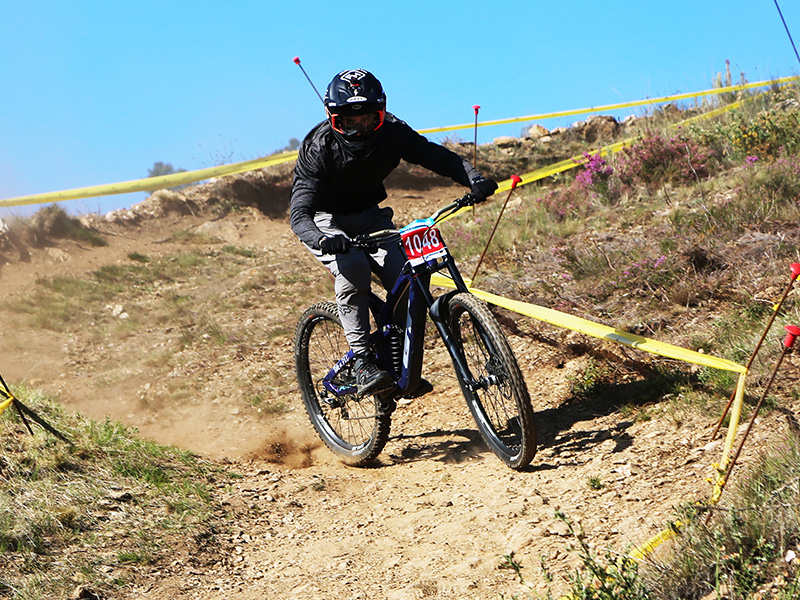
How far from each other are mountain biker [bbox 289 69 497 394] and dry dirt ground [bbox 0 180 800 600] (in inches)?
35.7

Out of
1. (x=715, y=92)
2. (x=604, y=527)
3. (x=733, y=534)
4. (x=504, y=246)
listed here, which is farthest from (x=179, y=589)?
(x=715, y=92)

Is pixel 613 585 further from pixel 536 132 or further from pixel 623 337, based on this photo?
pixel 536 132

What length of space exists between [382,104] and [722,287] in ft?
10.8

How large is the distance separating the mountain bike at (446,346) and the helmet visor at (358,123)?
2.23 ft

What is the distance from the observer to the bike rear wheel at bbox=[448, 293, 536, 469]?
14.0 ft

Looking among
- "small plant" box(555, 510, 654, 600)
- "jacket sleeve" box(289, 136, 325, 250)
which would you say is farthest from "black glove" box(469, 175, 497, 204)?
"small plant" box(555, 510, 654, 600)

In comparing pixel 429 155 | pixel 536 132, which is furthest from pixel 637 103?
pixel 429 155

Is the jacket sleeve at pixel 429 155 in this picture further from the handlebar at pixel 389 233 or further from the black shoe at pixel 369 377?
the black shoe at pixel 369 377

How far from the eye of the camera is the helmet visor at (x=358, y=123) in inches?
187

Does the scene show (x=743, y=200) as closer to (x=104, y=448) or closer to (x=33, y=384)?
(x=104, y=448)

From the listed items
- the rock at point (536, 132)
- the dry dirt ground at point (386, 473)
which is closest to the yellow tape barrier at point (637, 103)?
the rock at point (536, 132)

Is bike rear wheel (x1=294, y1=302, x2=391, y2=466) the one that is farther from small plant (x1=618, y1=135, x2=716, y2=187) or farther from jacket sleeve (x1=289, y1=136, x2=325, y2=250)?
small plant (x1=618, y1=135, x2=716, y2=187)

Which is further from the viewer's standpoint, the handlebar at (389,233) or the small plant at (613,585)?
the handlebar at (389,233)

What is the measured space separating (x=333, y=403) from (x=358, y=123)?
2252mm
